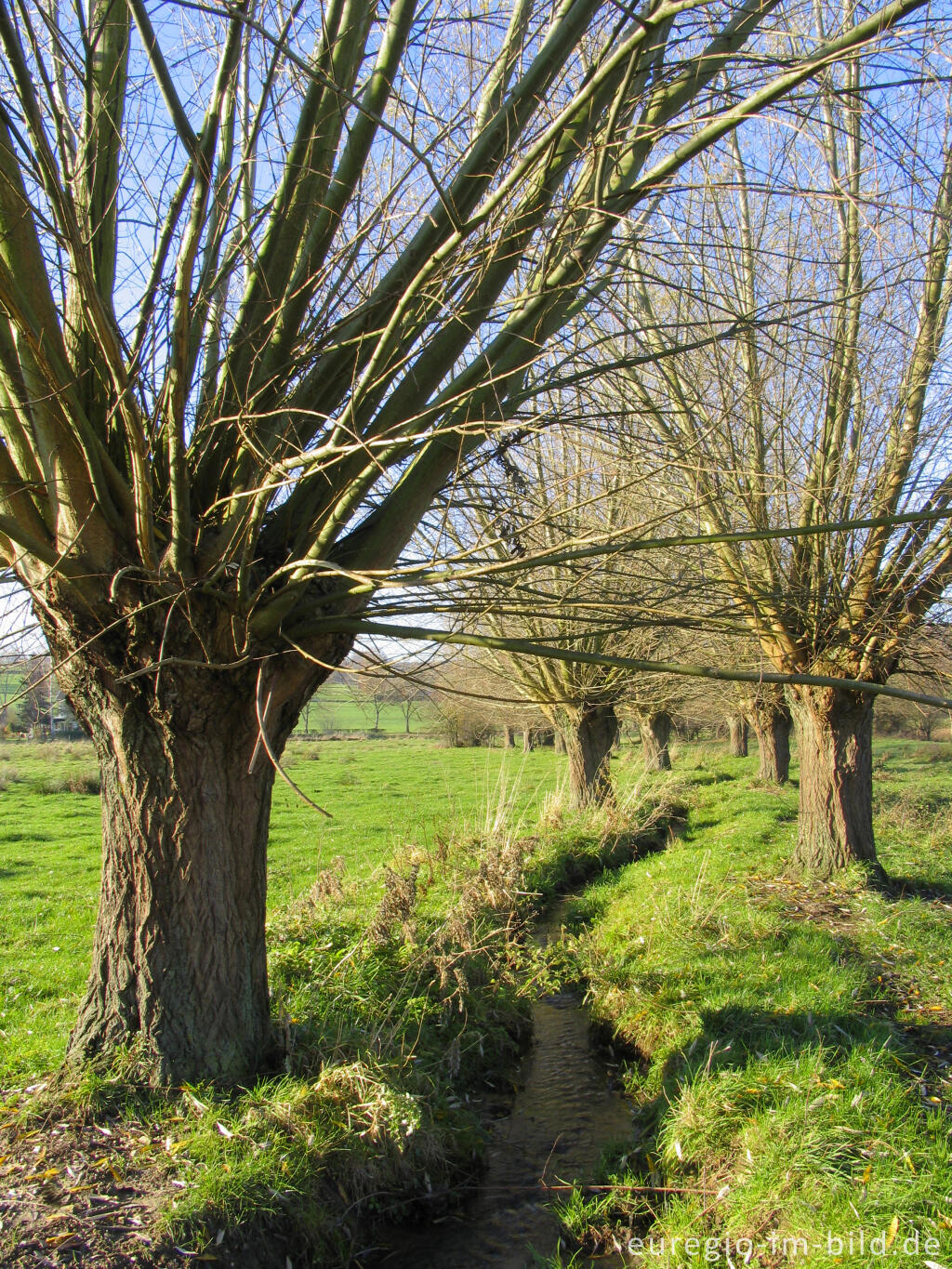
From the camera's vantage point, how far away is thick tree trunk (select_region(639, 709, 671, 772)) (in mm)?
19344

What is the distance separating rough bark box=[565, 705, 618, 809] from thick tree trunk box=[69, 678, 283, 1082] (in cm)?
910

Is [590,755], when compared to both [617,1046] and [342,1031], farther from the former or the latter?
[342,1031]

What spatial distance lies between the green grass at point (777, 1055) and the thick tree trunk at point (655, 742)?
410 inches

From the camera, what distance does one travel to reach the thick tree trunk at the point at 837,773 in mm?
8031

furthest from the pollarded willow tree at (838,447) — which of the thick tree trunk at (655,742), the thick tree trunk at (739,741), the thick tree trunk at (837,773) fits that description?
the thick tree trunk at (739,741)

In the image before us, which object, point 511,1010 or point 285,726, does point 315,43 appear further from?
point 511,1010

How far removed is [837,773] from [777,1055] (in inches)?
170

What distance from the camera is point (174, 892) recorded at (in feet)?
11.8

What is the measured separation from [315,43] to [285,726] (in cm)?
309

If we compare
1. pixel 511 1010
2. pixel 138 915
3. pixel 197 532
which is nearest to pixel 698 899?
pixel 511 1010

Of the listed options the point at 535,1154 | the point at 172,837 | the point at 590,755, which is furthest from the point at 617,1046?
the point at 590,755

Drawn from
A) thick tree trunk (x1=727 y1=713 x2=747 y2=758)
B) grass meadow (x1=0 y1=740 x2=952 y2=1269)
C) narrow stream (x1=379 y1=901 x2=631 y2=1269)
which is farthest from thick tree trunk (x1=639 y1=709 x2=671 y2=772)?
narrow stream (x1=379 y1=901 x2=631 y2=1269)

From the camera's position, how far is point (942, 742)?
40750 mm

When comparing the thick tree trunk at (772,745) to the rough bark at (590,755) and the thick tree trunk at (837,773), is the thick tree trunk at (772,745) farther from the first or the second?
the thick tree trunk at (837,773)
